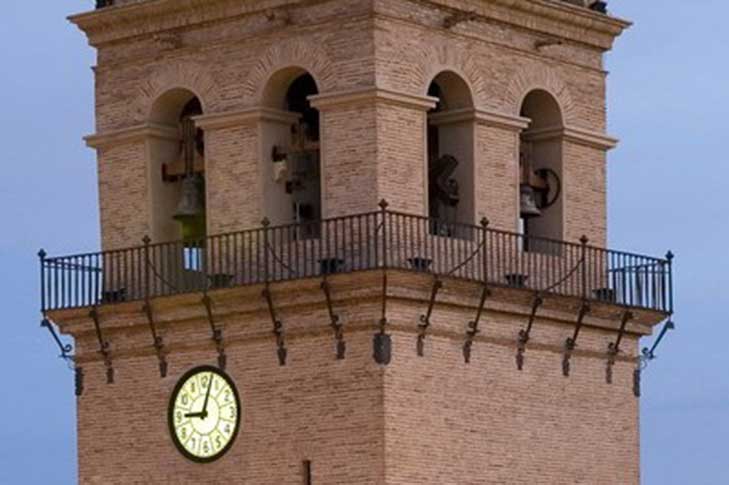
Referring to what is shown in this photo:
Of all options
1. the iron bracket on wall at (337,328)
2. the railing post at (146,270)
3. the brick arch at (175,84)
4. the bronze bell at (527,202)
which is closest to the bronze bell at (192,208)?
the railing post at (146,270)

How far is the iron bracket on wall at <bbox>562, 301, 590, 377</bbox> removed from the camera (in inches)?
2276

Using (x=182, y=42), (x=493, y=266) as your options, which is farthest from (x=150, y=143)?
(x=493, y=266)

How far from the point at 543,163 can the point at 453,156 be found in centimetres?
220

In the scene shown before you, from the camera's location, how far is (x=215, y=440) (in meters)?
56.7

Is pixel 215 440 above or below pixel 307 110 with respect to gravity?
below

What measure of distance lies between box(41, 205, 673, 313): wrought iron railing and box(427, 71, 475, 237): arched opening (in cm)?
51

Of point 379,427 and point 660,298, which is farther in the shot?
point 660,298

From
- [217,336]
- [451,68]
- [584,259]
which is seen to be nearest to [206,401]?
[217,336]

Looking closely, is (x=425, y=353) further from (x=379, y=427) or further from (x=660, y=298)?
(x=660, y=298)

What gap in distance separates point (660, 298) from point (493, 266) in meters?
3.26

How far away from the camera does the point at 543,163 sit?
193ft

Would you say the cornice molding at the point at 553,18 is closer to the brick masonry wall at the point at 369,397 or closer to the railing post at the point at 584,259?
the railing post at the point at 584,259

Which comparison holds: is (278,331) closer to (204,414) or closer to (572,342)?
(204,414)

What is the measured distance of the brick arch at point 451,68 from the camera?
56.2m
